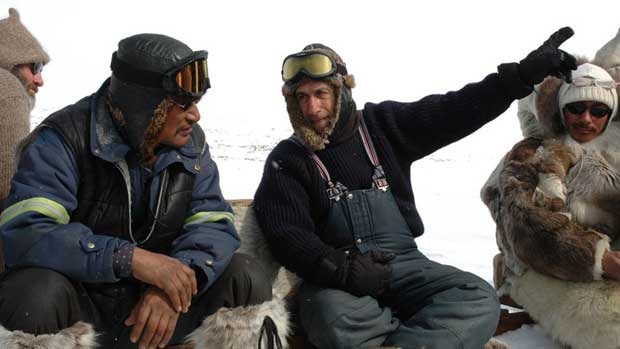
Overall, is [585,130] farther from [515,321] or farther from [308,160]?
[308,160]

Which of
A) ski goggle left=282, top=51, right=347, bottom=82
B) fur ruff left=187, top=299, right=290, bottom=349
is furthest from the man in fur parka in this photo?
fur ruff left=187, top=299, right=290, bottom=349

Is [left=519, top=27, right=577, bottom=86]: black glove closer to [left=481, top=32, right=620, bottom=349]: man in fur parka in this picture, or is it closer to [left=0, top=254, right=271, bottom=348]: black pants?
[left=481, top=32, right=620, bottom=349]: man in fur parka

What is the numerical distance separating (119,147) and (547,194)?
81.6 inches

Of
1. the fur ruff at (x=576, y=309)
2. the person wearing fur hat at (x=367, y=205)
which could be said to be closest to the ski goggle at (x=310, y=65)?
the person wearing fur hat at (x=367, y=205)

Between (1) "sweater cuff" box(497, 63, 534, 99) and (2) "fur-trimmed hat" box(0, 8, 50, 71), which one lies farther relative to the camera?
→ (2) "fur-trimmed hat" box(0, 8, 50, 71)

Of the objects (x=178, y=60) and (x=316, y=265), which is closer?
(x=178, y=60)

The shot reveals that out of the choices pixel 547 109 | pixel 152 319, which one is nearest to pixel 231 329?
pixel 152 319

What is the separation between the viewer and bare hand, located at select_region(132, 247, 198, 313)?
194 centimetres

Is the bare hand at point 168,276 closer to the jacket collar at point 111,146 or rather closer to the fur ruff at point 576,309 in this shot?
the jacket collar at point 111,146

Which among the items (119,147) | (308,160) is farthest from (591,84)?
(119,147)

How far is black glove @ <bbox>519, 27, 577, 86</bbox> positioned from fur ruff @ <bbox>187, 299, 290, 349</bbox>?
1.63 metres

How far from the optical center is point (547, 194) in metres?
2.86

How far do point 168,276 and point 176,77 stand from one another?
0.72 meters

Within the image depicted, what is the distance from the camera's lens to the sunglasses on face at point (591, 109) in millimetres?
2947
